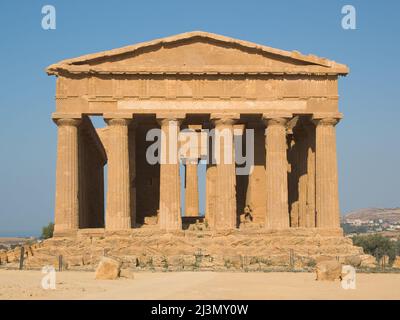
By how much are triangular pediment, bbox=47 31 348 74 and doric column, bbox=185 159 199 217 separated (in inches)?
487

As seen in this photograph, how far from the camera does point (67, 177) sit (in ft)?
136

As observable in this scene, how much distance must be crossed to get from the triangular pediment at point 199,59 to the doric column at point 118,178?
10.4ft

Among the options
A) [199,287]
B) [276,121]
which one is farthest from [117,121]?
[199,287]

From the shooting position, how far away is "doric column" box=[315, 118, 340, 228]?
138 feet

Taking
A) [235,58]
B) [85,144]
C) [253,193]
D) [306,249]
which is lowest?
[306,249]

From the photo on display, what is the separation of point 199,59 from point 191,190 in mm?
13649

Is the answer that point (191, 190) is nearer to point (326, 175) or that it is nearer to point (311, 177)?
point (311, 177)

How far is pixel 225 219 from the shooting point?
136ft

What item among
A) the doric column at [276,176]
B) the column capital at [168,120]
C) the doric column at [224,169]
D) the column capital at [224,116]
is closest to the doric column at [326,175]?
the doric column at [276,176]

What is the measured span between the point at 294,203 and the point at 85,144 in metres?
14.2

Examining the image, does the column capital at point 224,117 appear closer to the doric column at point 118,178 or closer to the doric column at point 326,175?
the doric column at point 326,175
